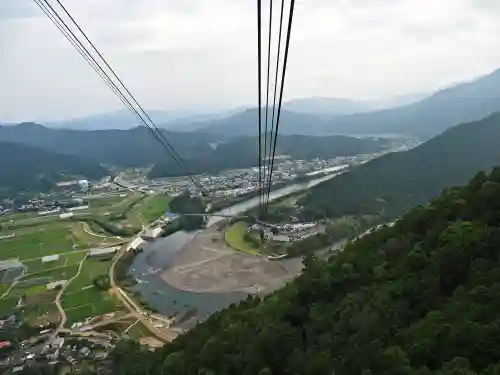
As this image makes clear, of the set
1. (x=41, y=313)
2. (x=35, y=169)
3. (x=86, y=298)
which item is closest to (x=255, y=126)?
(x=35, y=169)

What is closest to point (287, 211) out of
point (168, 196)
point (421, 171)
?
point (421, 171)

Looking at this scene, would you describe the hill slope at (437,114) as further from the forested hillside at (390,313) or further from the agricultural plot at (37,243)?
the forested hillside at (390,313)

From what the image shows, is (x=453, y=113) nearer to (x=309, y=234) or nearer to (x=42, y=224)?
(x=309, y=234)

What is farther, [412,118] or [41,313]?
[412,118]

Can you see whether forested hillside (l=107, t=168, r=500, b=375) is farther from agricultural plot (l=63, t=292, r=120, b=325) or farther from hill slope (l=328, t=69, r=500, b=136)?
hill slope (l=328, t=69, r=500, b=136)

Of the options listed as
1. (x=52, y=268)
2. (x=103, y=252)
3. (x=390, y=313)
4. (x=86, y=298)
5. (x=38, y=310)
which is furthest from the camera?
(x=103, y=252)

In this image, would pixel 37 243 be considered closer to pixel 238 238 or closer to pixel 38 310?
pixel 38 310

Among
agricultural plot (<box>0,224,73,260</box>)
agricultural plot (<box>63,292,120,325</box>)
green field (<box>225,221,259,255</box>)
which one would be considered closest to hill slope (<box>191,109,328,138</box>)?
agricultural plot (<box>0,224,73,260</box>)
